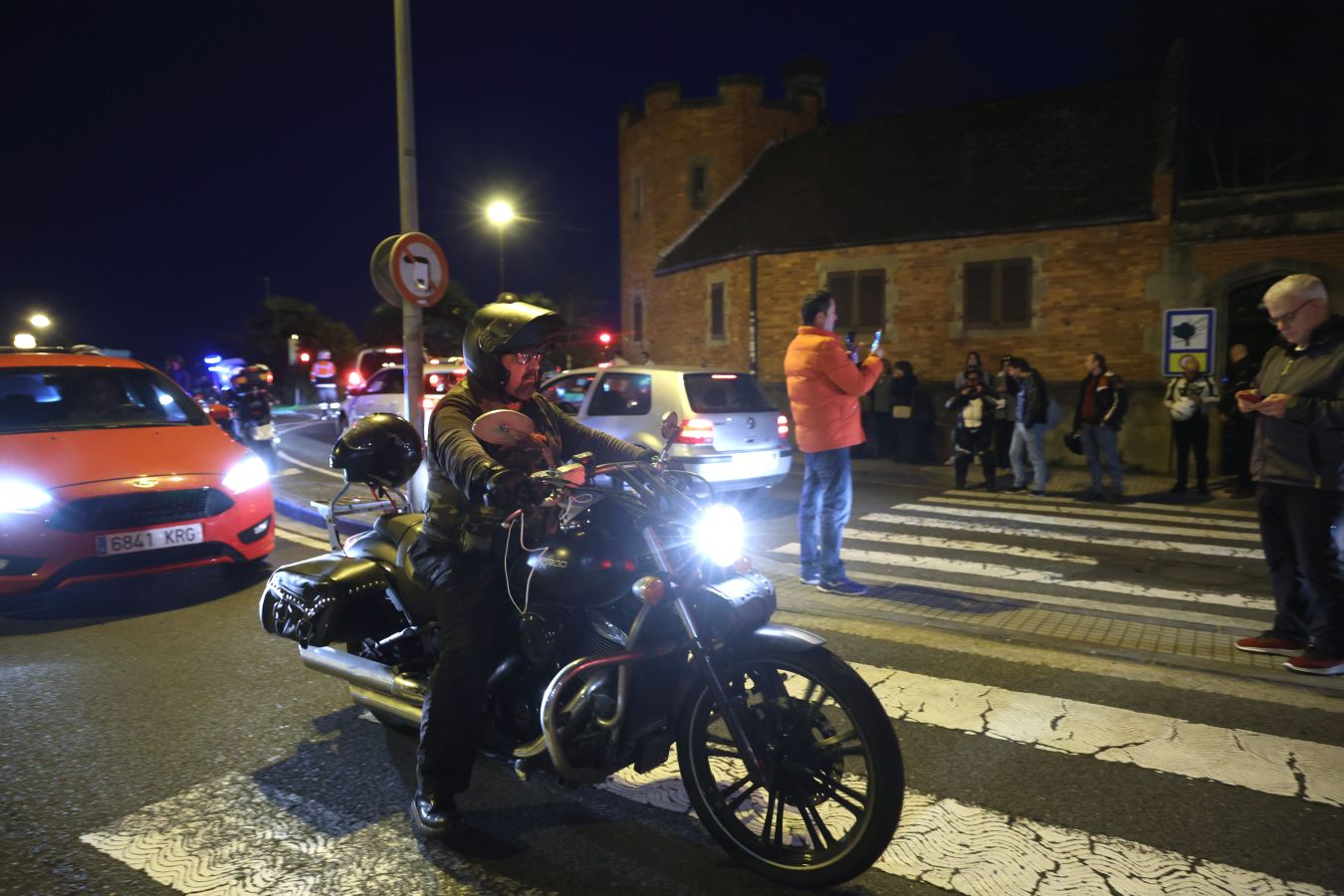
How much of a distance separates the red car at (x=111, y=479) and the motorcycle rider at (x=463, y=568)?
3.71m

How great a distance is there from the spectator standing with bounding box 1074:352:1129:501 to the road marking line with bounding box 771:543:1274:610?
167 inches

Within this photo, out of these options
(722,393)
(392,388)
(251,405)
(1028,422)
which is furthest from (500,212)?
(1028,422)

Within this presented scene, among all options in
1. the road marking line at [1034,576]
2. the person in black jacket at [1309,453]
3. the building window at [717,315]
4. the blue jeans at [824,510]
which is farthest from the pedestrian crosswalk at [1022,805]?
the building window at [717,315]

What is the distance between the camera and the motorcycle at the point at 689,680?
270 cm

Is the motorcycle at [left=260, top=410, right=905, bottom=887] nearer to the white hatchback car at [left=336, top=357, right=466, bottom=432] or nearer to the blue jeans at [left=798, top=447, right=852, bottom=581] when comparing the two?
the blue jeans at [left=798, top=447, right=852, bottom=581]

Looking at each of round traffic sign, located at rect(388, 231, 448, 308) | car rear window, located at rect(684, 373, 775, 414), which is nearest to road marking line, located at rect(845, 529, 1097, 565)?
car rear window, located at rect(684, 373, 775, 414)

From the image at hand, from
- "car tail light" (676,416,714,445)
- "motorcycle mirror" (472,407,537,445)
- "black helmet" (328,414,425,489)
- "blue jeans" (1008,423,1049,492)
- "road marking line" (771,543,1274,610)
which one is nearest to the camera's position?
"motorcycle mirror" (472,407,537,445)

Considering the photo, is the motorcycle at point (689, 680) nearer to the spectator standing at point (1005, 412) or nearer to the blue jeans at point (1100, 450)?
the blue jeans at point (1100, 450)

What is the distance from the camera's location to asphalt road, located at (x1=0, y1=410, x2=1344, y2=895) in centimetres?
294

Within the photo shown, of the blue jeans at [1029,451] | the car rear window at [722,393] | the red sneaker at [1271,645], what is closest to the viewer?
the red sneaker at [1271,645]

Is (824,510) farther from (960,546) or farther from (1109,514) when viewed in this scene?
(1109,514)

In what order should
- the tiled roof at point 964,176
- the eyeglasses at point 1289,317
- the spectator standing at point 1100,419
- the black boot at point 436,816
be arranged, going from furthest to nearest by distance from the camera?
1. the tiled roof at point 964,176
2. the spectator standing at point 1100,419
3. the eyeglasses at point 1289,317
4. the black boot at point 436,816

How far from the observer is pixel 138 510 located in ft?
19.6

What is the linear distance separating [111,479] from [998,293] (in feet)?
55.0
